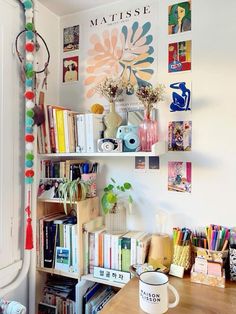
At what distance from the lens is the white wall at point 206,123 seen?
1354mm

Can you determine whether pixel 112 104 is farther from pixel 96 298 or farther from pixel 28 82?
pixel 96 298

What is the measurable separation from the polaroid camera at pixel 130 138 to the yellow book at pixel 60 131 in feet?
1.09

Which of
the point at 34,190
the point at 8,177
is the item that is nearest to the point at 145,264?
the point at 34,190

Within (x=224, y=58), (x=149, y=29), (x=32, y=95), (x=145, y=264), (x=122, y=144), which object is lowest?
(x=145, y=264)

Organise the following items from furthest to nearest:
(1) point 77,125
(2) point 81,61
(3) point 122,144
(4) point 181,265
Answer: (2) point 81,61
(1) point 77,125
(3) point 122,144
(4) point 181,265

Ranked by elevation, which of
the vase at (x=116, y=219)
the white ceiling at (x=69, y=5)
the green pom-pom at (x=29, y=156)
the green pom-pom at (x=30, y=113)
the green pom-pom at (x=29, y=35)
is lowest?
the vase at (x=116, y=219)

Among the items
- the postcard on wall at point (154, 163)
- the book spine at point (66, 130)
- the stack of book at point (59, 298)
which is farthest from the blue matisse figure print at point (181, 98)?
the stack of book at point (59, 298)

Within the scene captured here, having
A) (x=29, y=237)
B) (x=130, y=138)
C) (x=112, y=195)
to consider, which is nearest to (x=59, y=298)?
(x=29, y=237)

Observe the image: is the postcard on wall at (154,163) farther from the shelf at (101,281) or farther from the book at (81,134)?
the shelf at (101,281)

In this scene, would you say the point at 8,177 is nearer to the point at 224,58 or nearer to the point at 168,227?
the point at 168,227

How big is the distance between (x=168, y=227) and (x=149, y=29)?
1.14 m

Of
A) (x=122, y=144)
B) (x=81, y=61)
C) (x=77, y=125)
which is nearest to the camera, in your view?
(x=122, y=144)

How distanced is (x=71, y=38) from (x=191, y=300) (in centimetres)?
164

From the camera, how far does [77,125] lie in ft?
4.97
